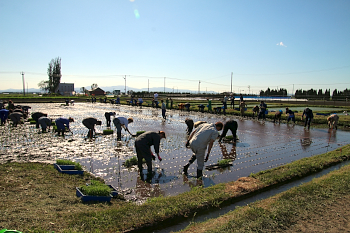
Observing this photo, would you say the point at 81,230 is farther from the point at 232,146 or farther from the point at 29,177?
the point at 232,146

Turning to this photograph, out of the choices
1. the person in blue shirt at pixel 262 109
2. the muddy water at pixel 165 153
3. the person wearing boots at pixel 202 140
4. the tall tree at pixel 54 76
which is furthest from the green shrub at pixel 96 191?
the tall tree at pixel 54 76

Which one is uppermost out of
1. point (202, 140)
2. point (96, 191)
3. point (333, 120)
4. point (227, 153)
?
point (202, 140)

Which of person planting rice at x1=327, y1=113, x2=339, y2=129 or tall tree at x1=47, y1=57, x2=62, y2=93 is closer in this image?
person planting rice at x1=327, y1=113, x2=339, y2=129

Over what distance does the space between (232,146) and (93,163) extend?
6304 millimetres

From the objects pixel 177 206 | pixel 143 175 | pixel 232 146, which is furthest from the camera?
pixel 232 146

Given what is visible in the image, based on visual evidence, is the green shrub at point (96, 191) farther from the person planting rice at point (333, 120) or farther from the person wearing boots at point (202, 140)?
the person planting rice at point (333, 120)

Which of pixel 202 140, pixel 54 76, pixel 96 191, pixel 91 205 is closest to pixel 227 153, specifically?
pixel 202 140

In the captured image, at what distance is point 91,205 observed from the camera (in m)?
5.20

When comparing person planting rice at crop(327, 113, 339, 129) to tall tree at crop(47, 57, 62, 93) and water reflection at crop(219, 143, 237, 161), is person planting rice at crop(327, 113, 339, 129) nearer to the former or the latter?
water reflection at crop(219, 143, 237, 161)

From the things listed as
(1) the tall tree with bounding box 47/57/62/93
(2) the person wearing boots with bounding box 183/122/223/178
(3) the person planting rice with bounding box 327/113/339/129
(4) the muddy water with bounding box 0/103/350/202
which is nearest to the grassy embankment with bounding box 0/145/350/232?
(4) the muddy water with bounding box 0/103/350/202

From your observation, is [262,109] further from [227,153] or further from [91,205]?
[91,205]

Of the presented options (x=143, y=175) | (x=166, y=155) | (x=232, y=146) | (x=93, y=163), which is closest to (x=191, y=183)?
(x=143, y=175)

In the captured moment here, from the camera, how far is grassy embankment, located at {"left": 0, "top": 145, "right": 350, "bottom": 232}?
4.23 meters

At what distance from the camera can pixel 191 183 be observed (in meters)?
6.95
